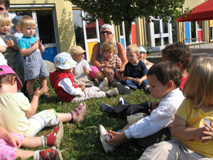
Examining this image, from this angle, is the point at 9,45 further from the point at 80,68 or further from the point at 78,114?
the point at 78,114

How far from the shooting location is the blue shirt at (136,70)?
4434mm

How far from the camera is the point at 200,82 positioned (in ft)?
5.02

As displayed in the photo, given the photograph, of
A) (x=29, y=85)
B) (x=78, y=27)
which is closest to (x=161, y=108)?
(x=29, y=85)

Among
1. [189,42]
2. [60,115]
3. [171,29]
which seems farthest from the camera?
[189,42]

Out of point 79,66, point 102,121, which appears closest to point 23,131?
point 102,121

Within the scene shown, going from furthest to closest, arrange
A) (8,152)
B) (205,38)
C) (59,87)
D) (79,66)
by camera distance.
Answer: (205,38) < (79,66) < (59,87) < (8,152)

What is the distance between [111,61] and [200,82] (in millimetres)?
3586

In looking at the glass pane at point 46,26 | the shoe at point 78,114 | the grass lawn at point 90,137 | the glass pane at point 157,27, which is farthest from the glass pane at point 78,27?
the glass pane at point 157,27

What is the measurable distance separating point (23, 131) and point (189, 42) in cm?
1859

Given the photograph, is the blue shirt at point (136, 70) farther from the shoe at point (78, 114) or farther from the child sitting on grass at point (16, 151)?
the child sitting on grass at point (16, 151)

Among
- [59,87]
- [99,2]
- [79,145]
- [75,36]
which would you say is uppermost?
[99,2]

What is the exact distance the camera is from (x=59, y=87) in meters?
3.56

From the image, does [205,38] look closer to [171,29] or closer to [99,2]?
[171,29]

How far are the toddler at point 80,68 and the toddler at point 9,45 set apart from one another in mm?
1219
